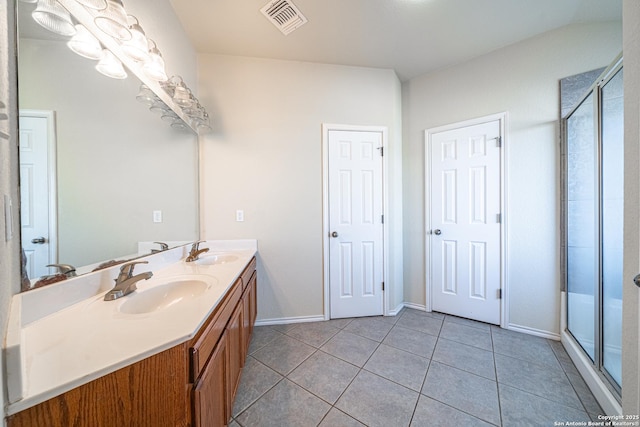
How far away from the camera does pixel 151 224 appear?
1363mm

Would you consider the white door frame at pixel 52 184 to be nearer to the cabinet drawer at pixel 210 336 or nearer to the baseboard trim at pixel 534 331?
the cabinet drawer at pixel 210 336

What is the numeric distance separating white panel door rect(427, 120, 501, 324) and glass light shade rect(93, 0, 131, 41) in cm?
250

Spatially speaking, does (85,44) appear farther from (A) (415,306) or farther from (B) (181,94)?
(A) (415,306)

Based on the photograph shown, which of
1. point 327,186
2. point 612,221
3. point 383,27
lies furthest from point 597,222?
point 383,27

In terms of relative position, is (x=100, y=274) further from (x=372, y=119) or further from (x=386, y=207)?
(x=372, y=119)

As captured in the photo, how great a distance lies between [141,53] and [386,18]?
5.59ft

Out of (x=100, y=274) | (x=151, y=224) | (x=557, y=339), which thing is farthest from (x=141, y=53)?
(x=557, y=339)

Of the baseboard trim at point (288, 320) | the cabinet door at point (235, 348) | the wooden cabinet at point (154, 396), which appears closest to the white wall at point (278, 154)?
the baseboard trim at point (288, 320)

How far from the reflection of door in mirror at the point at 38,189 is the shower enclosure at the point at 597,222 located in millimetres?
2638

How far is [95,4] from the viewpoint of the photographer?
0.86 meters

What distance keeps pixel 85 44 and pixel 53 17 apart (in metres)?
0.14

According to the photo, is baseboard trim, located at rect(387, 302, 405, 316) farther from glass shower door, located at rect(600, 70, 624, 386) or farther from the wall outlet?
the wall outlet

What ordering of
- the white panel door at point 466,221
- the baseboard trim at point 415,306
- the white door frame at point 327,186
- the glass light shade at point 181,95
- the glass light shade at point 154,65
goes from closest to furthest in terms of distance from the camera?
the glass light shade at point 154,65 < the glass light shade at point 181,95 < the white panel door at point 466,221 < the white door frame at point 327,186 < the baseboard trim at point 415,306

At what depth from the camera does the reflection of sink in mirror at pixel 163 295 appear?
93 cm
